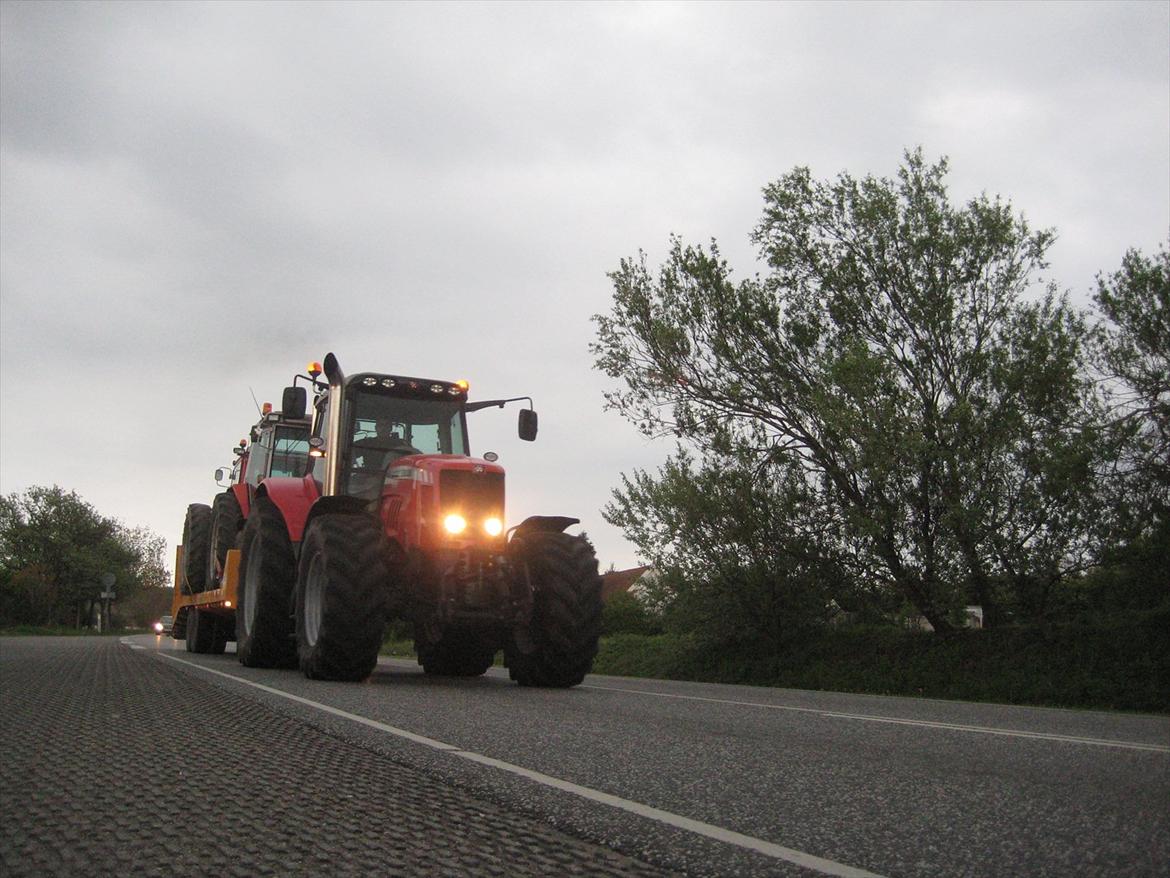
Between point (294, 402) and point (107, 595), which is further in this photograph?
point (107, 595)

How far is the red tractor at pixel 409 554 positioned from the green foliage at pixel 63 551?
220ft

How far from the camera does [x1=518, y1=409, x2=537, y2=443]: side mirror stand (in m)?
10.9

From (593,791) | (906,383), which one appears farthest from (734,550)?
(593,791)

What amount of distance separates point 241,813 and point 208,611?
1431 centimetres

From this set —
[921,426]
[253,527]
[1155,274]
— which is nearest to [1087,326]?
[1155,274]

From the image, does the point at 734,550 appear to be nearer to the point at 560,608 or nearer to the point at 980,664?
the point at 980,664

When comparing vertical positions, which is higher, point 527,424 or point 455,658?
point 527,424

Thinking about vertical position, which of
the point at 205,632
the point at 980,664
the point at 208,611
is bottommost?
the point at 980,664

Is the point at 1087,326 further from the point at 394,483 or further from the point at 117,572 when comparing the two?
the point at 117,572

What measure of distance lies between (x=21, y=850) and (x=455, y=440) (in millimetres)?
8395

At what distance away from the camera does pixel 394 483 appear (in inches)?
419

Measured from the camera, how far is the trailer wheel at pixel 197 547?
16.9 meters

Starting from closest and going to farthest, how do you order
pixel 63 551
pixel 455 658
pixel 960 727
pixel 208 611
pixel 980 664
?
pixel 960 727 → pixel 455 658 → pixel 208 611 → pixel 980 664 → pixel 63 551

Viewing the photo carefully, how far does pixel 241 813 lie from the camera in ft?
11.1
